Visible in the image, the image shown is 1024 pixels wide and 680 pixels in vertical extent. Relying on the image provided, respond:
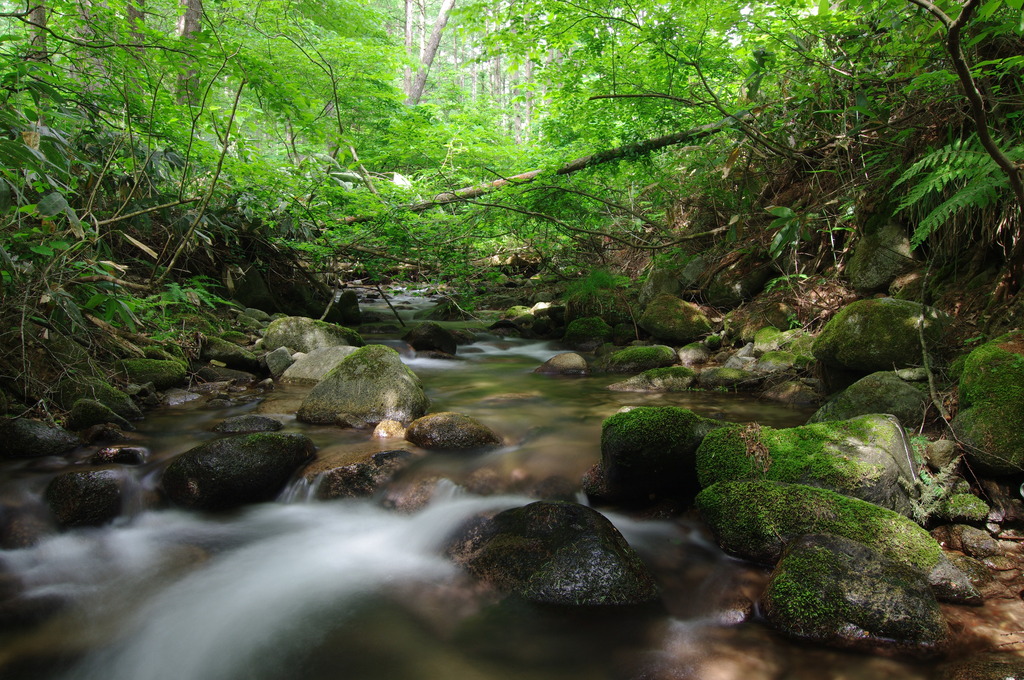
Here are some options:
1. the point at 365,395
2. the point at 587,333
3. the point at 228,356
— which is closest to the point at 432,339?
the point at 587,333

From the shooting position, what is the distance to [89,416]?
477cm

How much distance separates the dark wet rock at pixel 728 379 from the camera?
6371 mm

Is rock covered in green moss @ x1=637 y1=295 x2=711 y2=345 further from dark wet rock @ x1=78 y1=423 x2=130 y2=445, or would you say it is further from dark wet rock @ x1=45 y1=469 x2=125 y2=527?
dark wet rock @ x1=45 y1=469 x2=125 y2=527

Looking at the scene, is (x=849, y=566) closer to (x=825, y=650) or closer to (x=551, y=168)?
(x=825, y=650)

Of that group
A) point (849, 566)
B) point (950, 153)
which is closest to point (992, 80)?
point (950, 153)

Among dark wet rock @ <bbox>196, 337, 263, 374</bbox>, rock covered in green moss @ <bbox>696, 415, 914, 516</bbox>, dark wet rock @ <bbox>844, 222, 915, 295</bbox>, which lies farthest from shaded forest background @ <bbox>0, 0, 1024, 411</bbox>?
rock covered in green moss @ <bbox>696, 415, 914, 516</bbox>

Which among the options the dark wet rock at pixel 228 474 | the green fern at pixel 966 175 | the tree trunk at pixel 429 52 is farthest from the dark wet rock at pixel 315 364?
the tree trunk at pixel 429 52

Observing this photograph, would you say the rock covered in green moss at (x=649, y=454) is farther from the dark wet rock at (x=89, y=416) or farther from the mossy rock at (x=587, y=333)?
the mossy rock at (x=587, y=333)

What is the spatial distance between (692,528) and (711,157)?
3.63 m

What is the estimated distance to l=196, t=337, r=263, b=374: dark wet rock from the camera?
709 centimetres

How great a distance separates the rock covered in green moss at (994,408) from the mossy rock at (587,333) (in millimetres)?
6406

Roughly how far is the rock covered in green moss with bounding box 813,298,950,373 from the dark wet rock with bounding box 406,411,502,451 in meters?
3.31

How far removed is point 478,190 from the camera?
773 centimetres

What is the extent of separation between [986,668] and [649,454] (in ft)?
6.13
